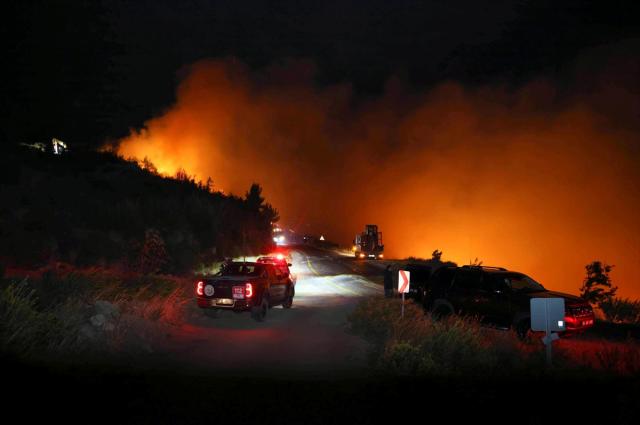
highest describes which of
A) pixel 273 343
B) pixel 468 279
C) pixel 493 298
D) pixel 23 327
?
pixel 468 279

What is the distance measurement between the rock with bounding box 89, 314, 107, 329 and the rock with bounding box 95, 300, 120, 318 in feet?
0.55

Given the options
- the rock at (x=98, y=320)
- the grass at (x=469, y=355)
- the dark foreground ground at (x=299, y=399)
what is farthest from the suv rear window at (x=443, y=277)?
the rock at (x=98, y=320)

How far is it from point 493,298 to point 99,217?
878 inches

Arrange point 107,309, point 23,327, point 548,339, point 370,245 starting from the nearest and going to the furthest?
point 23,327 → point 548,339 → point 107,309 → point 370,245

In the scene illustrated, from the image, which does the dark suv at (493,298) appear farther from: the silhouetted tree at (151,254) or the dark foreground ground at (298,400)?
the silhouetted tree at (151,254)

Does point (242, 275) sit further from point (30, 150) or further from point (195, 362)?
point (30, 150)

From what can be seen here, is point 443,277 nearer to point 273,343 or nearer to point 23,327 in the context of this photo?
point 273,343

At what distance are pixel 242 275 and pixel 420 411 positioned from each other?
1187 centimetres

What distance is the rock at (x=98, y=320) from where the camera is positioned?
10797 millimetres

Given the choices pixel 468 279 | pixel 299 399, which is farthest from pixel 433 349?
pixel 468 279

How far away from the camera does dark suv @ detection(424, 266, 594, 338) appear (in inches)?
520

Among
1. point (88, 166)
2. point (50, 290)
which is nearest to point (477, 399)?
point (50, 290)

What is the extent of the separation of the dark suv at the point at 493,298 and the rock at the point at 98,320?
882 cm

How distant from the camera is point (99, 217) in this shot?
29.1m
